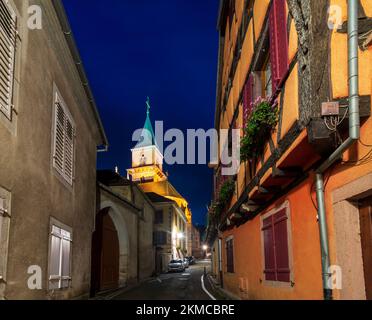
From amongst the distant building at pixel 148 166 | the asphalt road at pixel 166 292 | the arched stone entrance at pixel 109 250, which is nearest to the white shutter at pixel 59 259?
the arched stone entrance at pixel 109 250

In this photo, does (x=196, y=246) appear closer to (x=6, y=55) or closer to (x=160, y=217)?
(x=160, y=217)

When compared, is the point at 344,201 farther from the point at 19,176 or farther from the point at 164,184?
the point at 164,184

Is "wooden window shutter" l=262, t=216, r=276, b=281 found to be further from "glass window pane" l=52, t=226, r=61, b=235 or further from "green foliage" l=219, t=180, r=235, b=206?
"glass window pane" l=52, t=226, r=61, b=235

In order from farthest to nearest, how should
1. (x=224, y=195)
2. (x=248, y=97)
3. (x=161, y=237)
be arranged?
1. (x=161, y=237)
2. (x=224, y=195)
3. (x=248, y=97)

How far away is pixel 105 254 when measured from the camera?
60.3 ft

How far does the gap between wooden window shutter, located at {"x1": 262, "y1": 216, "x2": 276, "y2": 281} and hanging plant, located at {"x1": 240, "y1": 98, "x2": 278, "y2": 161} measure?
5.27 ft

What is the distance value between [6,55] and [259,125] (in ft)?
14.3

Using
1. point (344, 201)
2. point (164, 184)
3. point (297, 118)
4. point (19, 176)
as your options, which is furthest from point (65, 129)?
point (164, 184)

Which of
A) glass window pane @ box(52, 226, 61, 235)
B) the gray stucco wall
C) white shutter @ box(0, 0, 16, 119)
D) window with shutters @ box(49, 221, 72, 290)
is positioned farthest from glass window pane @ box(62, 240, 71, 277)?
white shutter @ box(0, 0, 16, 119)

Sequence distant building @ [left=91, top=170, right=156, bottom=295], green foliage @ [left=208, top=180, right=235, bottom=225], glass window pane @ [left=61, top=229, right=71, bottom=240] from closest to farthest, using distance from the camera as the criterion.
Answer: glass window pane @ [left=61, top=229, right=71, bottom=240], green foliage @ [left=208, top=180, right=235, bottom=225], distant building @ [left=91, top=170, right=156, bottom=295]

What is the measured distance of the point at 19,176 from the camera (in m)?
6.80

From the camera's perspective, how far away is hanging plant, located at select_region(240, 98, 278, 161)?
7.68 metres

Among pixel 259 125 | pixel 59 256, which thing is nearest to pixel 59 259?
pixel 59 256

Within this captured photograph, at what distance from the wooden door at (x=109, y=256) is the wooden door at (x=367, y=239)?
1401 centimetres
